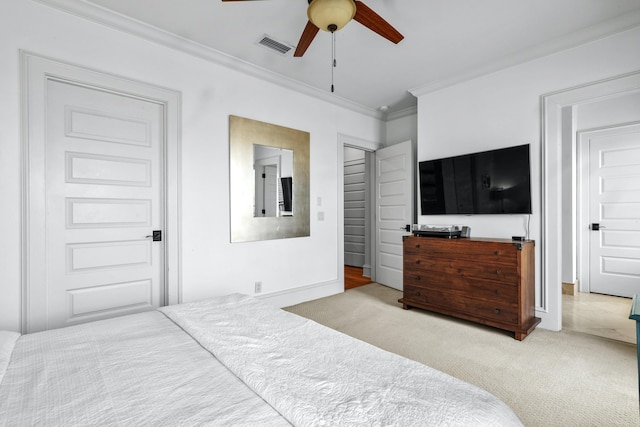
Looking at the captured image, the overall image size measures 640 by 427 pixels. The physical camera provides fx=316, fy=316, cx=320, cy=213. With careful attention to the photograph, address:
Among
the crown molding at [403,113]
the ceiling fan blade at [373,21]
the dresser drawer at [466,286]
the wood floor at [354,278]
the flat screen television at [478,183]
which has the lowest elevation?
the wood floor at [354,278]

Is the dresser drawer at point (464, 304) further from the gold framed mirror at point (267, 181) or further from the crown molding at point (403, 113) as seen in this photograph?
the crown molding at point (403, 113)

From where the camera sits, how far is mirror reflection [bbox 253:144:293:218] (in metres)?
3.49

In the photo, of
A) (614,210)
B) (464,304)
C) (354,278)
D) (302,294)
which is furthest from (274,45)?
(614,210)

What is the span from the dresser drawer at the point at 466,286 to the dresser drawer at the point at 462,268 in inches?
1.8

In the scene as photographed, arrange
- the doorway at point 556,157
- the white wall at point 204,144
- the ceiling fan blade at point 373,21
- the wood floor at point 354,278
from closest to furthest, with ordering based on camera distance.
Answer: the ceiling fan blade at point 373,21 < the white wall at point 204,144 < the doorway at point 556,157 < the wood floor at point 354,278

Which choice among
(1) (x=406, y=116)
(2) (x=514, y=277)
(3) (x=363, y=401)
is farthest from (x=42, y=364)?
(1) (x=406, y=116)

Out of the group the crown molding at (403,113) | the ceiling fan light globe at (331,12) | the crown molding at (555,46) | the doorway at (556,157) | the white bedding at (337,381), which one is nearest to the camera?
the white bedding at (337,381)

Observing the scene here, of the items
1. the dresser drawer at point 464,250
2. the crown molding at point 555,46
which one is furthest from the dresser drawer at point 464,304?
the crown molding at point 555,46

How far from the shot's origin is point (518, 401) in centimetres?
187

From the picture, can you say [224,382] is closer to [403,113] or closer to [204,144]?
[204,144]

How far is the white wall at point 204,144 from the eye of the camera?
7.10 ft

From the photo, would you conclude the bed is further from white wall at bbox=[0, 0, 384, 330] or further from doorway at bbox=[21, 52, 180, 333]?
white wall at bbox=[0, 0, 384, 330]

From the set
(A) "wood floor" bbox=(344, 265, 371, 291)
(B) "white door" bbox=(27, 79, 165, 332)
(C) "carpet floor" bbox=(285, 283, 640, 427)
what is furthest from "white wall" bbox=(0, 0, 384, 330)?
(C) "carpet floor" bbox=(285, 283, 640, 427)

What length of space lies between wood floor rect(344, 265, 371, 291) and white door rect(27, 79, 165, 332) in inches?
111
